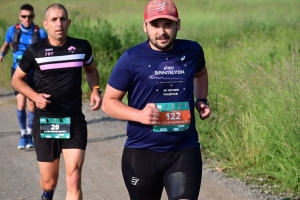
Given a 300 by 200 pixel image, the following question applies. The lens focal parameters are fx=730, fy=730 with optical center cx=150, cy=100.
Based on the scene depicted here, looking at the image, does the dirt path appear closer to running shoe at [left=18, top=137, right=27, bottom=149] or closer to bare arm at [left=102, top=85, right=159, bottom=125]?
running shoe at [left=18, top=137, right=27, bottom=149]

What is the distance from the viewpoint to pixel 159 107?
198 inches

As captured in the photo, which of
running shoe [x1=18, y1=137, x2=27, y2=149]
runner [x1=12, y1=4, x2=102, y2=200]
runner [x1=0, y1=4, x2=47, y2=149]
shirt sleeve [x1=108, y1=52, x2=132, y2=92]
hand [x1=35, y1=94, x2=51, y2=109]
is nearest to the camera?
shirt sleeve [x1=108, y1=52, x2=132, y2=92]

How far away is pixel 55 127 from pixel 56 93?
1.05 feet

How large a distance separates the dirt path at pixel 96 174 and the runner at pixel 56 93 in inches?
48.4

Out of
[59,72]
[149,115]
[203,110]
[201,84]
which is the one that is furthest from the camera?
[59,72]

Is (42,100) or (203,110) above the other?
(203,110)

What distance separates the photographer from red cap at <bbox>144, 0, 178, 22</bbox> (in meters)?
4.94

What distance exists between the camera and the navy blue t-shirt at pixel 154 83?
5023 millimetres

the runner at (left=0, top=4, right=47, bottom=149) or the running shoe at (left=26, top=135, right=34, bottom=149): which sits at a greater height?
the runner at (left=0, top=4, right=47, bottom=149)

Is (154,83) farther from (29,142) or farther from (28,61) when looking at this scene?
(29,142)

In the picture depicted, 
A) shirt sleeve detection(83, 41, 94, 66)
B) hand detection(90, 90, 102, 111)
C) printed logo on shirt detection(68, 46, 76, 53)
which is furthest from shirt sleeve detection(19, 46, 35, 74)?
hand detection(90, 90, 102, 111)

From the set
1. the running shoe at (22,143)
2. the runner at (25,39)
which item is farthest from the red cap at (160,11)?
the running shoe at (22,143)

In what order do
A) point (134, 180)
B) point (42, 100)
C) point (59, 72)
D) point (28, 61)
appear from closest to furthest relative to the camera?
point (134, 180)
point (42, 100)
point (59, 72)
point (28, 61)

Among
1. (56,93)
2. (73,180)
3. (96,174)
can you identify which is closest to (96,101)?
(56,93)
